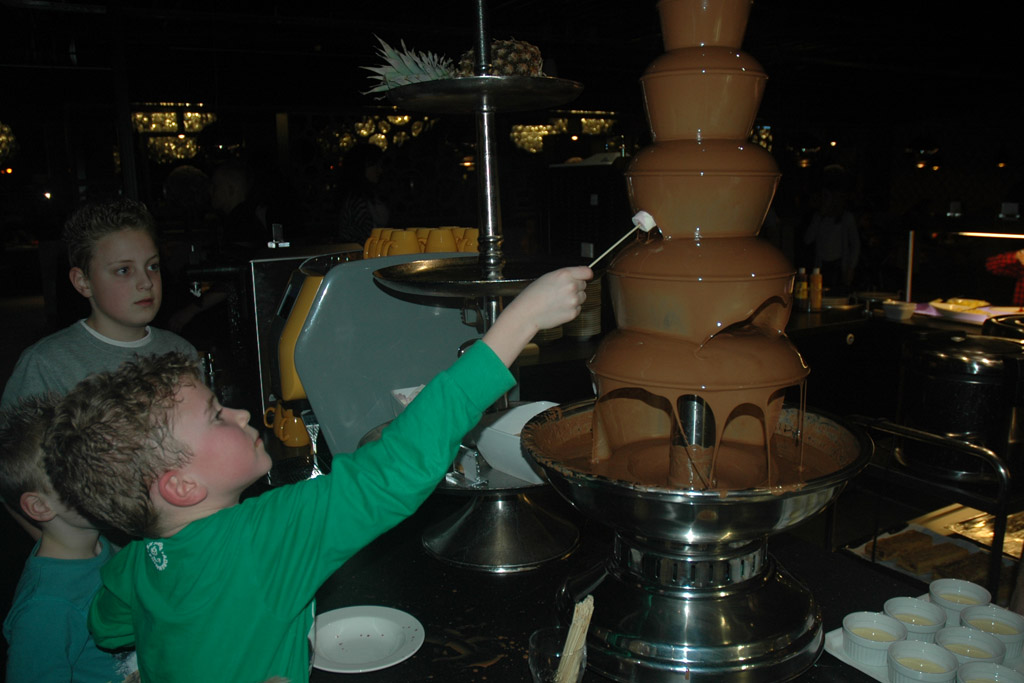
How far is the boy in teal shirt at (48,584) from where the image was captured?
1.33m

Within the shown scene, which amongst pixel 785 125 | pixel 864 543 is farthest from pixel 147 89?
pixel 785 125

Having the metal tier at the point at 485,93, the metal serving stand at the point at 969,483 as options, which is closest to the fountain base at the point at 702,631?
the metal tier at the point at 485,93

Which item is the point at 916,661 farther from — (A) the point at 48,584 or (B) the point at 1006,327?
(B) the point at 1006,327

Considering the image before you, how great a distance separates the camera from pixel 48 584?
55.4 inches

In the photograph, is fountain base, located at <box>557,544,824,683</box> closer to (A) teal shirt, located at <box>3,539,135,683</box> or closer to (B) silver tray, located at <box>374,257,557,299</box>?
(B) silver tray, located at <box>374,257,557,299</box>

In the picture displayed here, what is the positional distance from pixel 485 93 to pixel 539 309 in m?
0.52

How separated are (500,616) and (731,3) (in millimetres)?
1095

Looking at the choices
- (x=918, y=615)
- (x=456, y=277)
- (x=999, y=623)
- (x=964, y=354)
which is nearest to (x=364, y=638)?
(x=456, y=277)

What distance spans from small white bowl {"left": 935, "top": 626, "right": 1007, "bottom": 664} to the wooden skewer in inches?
25.1

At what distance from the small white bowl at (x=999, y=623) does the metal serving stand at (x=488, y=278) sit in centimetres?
74

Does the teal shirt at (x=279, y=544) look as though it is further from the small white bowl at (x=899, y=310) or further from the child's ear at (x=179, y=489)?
the small white bowl at (x=899, y=310)

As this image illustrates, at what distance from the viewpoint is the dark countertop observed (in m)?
1.22

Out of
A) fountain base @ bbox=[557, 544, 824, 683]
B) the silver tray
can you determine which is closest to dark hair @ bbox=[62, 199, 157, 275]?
the silver tray

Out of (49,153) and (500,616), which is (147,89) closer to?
(49,153)
